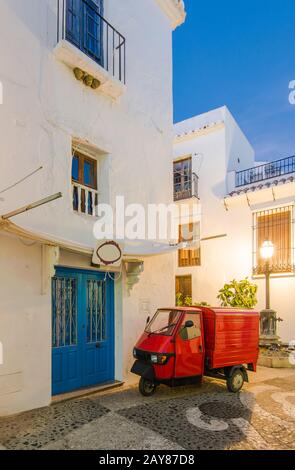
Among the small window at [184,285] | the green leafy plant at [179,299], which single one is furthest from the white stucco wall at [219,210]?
the green leafy plant at [179,299]

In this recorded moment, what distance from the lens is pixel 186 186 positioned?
1697 centimetres

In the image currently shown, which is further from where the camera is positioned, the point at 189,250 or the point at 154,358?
the point at 189,250

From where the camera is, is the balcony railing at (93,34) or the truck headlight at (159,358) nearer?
the truck headlight at (159,358)

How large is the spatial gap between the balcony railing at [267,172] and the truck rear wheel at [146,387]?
383 inches

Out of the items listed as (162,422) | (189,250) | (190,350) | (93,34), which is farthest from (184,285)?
(93,34)

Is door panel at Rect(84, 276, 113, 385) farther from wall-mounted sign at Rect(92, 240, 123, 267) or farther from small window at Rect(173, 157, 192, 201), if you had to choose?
small window at Rect(173, 157, 192, 201)

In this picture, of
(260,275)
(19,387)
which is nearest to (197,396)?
(19,387)

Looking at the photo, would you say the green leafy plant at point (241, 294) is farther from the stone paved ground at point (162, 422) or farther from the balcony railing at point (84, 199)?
the balcony railing at point (84, 199)

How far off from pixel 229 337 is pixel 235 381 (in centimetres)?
95

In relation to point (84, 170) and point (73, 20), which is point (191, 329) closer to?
point (84, 170)

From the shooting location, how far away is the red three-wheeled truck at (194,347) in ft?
23.0

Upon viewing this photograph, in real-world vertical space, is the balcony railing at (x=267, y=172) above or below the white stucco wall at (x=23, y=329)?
above

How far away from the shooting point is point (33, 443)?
5.02 meters

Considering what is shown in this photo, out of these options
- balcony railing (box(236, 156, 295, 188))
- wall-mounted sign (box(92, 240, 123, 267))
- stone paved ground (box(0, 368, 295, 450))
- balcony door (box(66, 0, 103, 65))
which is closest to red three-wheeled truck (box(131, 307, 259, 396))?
stone paved ground (box(0, 368, 295, 450))
